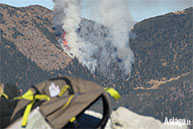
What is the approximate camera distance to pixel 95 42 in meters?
144

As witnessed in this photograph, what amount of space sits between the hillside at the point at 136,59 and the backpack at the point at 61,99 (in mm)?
86736

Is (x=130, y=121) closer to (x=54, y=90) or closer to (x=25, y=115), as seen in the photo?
(x=54, y=90)

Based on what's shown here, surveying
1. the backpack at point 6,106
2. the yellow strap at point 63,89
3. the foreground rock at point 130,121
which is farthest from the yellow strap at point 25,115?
the foreground rock at point 130,121

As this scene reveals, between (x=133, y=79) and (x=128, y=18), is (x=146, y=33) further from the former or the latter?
(x=133, y=79)

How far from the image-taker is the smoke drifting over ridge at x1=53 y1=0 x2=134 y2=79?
462 feet

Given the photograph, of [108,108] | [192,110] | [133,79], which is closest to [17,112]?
[108,108]

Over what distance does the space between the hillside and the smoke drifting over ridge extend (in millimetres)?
1800

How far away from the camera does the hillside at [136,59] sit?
365 ft

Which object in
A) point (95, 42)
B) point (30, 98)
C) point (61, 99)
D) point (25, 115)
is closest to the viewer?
point (25, 115)

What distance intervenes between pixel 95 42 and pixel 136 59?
13799 millimetres

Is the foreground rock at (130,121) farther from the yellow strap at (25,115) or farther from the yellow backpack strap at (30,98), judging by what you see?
the yellow strap at (25,115)

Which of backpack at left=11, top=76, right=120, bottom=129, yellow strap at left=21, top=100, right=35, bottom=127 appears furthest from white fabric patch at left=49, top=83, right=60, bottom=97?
yellow strap at left=21, top=100, right=35, bottom=127

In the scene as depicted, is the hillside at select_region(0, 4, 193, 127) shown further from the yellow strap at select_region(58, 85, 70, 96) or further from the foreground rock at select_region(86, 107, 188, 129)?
the yellow strap at select_region(58, 85, 70, 96)

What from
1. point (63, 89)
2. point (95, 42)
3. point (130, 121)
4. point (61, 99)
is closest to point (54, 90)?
point (63, 89)
